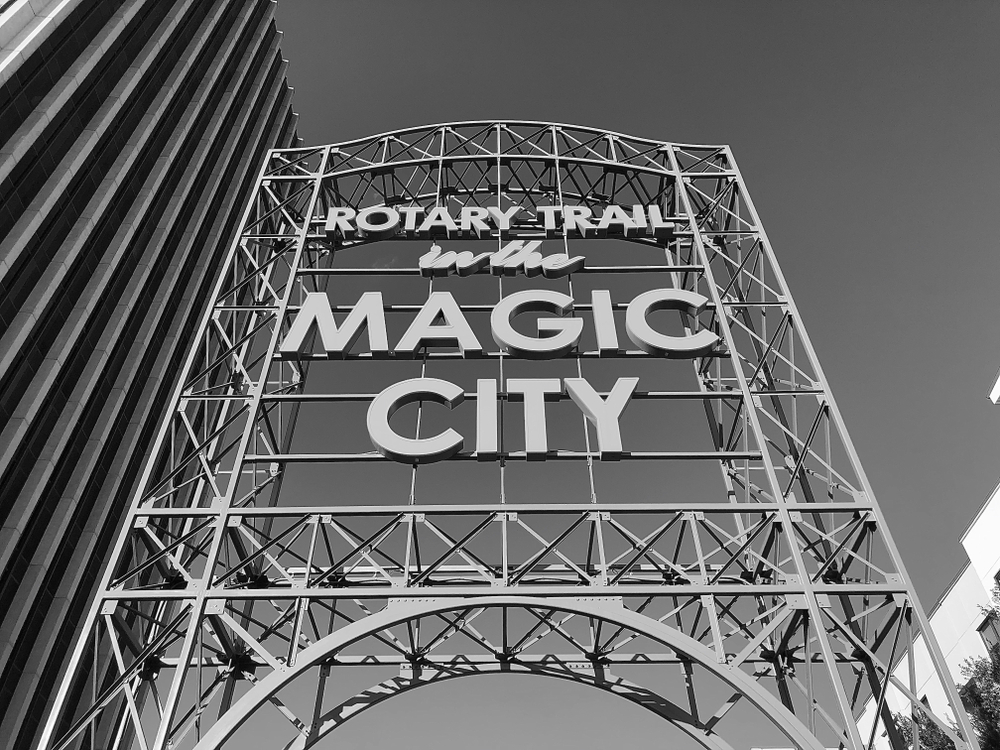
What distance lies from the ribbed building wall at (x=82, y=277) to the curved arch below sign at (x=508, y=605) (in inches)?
477

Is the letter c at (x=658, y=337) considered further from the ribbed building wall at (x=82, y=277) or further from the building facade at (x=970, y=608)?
the ribbed building wall at (x=82, y=277)

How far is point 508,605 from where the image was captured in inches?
556

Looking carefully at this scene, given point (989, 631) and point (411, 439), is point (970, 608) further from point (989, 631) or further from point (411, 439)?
point (411, 439)

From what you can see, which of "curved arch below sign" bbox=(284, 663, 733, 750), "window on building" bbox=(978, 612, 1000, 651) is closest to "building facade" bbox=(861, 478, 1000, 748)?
"window on building" bbox=(978, 612, 1000, 651)

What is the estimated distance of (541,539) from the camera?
15.2 metres

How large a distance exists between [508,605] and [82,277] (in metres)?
20.0

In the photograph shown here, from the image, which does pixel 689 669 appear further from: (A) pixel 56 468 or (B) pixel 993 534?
(A) pixel 56 468

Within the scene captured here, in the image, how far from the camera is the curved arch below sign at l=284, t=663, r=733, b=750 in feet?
46.9

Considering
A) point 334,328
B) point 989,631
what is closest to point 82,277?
point 334,328

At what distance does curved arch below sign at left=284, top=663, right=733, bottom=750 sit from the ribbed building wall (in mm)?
11462

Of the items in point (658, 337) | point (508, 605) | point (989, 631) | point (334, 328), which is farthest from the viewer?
point (989, 631)

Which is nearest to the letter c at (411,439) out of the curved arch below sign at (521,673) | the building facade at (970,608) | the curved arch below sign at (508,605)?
the curved arch below sign at (508,605)

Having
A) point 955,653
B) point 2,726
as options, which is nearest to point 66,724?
point 2,726

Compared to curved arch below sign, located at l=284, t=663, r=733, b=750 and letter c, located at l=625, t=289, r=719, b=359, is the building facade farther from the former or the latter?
curved arch below sign, located at l=284, t=663, r=733, b=750
